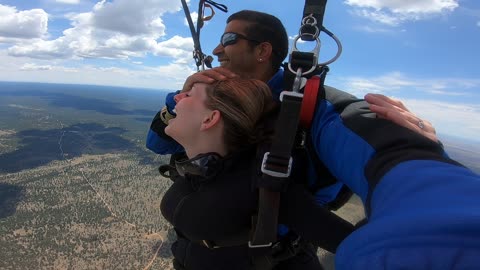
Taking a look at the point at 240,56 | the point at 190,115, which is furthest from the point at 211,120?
the point at 240,56

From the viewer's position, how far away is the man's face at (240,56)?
208 centimetres

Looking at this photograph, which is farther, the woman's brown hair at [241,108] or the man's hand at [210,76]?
the man's hand at [210,76]

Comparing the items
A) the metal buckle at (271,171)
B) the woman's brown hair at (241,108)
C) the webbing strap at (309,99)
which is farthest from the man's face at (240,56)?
the metal buckle at (271,171)

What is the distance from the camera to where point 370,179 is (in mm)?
917

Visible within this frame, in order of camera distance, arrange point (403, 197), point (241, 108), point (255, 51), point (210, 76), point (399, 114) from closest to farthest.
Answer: point (403, 197) → point (399, 114) → point (241, 108) → point (210, 76) → point (255, 51)

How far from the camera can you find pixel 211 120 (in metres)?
1.56

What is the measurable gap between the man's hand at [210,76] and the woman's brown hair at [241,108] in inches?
2.7

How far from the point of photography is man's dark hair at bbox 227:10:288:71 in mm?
2131

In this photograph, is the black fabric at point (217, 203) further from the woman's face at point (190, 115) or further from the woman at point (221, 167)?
the woman's face at point (190, 115)

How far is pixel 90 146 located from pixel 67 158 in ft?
40.2

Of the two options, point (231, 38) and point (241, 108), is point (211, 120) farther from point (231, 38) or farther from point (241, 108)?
point (231, 38)

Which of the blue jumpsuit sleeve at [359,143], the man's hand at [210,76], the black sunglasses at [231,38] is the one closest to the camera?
the blue jumpsuit sleeve at [359,143]

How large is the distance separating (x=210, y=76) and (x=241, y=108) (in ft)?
0.86

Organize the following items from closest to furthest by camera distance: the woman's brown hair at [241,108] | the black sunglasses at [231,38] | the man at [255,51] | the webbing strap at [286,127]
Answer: the webbing strap at [286,127], the woman's brown hair at [241,108], the man at [255,51], the black sunglasses at [231,38]
